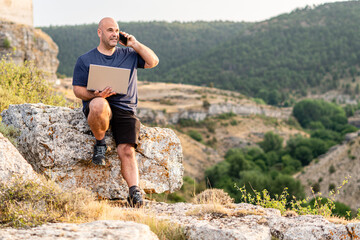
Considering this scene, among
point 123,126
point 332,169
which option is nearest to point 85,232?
point 123,126

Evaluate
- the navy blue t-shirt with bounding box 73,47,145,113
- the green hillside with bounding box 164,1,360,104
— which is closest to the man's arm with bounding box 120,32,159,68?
the navy blue t-shirt with bounding box 73,47,145,113

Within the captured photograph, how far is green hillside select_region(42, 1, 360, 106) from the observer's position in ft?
413

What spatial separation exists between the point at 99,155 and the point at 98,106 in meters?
0.67

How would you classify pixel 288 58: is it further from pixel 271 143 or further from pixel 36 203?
pixel 36 203

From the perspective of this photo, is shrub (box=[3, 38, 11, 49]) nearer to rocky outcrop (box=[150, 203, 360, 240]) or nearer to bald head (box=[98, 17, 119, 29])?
bald head (box=[98, 17, 119, 29])

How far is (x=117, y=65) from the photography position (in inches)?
195

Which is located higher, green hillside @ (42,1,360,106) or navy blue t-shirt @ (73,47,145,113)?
green hillside @ (42,1,360,106)

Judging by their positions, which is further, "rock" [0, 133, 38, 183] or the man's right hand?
the man's right hand

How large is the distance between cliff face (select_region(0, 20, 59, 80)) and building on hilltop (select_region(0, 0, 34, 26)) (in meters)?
0.67

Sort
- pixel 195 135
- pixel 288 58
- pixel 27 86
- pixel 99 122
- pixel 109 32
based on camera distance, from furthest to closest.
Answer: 1. pixel 288 58
2. pixel 195 135
3. pixel 27 86
4. pixel 109 32
5. pixel 99 122

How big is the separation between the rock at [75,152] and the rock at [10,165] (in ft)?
3.13

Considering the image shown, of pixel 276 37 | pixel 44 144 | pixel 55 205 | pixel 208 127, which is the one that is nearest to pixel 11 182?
pixel 55 205

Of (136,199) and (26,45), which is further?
(26,45)

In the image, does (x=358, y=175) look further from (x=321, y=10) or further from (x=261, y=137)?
(x=321, y=10)
